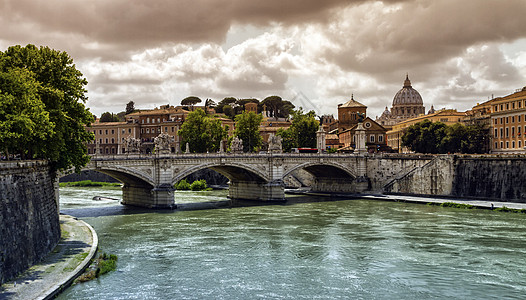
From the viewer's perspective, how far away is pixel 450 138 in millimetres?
71625

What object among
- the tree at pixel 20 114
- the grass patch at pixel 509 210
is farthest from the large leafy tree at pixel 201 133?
the tree at pixel 20 114

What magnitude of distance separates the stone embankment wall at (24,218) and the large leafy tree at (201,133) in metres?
44.7

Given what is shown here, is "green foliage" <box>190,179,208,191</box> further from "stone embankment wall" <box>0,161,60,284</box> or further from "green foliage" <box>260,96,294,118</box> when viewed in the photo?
"green foliage" <box>260,96,294,118</box>

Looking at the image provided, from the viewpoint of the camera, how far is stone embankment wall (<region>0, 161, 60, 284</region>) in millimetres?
19953

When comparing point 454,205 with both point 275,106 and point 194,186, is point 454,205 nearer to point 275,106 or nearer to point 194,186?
point 194,186

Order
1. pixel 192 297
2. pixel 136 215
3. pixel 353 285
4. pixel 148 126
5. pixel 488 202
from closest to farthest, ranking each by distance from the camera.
A: pixel 192 297 < pixel 353 285 < pixel 136 215 < pixel 488 202 < pixel 148 126

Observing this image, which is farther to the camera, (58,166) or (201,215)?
(201,215)

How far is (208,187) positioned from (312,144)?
16.3 m

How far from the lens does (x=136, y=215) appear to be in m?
42.3

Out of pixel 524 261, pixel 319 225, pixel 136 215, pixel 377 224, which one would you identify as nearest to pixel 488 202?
pixel 377 224

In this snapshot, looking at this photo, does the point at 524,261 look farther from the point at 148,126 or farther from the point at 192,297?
the point at 148,126

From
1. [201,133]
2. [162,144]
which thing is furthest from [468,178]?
[201,133]

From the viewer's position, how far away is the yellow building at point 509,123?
215ft

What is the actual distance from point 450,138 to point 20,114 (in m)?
57.3
